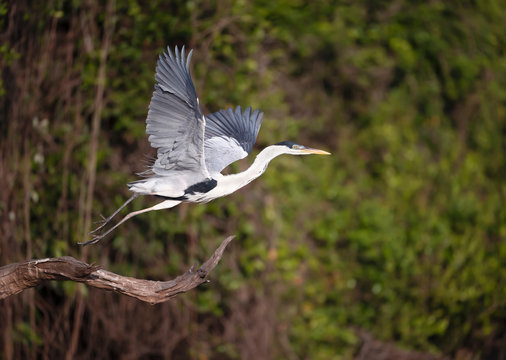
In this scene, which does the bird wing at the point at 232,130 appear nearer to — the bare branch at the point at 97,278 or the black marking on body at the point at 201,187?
the black marking on body at the point at 201,187

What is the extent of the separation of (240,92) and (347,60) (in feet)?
8.23

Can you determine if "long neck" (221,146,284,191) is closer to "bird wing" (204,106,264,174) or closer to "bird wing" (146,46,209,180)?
"bird wing" (146,46,209,180)

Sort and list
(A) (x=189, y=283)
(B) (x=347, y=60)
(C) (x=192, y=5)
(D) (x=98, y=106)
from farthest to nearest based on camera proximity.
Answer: (B) (x=347, y=60)
(C) (x=192, y=5)
(D) (x=98, y=106)
(A) (x=189, y=283)

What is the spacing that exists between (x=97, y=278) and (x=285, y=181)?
313 cm

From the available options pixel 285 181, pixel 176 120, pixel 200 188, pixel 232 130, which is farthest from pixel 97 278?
pixel 285 181

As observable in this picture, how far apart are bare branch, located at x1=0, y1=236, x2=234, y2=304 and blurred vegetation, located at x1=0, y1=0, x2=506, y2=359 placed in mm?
1018

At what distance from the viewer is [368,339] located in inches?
226

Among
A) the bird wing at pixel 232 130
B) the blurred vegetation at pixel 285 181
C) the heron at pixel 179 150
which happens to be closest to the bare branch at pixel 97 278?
the heron at pixel 179 150

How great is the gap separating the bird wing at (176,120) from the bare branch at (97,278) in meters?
0.39

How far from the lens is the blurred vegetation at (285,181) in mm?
4137

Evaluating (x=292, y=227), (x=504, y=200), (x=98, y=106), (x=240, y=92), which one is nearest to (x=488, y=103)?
(x=504, y=200)

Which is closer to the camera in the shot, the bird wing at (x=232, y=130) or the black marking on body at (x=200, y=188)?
the black marking on body at (x=200, y=188)

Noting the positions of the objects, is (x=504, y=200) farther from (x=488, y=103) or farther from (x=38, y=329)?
(x=38, y=329)

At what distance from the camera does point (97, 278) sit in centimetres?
268
